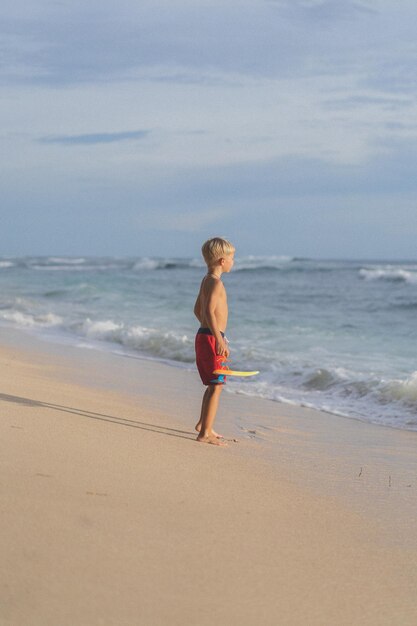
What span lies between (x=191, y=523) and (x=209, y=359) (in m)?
2.02

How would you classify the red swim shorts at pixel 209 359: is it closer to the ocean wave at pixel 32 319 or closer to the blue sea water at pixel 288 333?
the blue sea water at pixel 288 333

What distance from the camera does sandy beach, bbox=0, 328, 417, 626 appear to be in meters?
2.54

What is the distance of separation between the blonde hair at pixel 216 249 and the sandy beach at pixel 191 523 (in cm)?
121

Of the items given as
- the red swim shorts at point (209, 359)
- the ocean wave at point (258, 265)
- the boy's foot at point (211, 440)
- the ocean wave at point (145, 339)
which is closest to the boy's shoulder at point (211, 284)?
the red swim shorts at point (209, 359)

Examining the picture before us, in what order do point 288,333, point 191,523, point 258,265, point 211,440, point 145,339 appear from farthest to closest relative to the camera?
point 258,265 → point 288,333 → point 145,339 → point 211,440 → point 191,523

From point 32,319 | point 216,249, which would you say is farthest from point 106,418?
point 32,319

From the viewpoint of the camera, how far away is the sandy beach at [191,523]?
2541mm

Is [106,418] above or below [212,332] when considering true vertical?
below

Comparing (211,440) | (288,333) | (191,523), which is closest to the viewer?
(191,523)

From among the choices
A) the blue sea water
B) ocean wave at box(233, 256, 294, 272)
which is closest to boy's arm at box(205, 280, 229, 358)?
the blue sea water

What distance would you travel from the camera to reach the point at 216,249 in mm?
5191

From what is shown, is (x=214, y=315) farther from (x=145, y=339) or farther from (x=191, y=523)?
(x=145, y=339)

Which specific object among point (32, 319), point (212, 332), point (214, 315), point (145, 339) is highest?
point (214, 315)

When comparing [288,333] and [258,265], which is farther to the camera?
[258,265]
